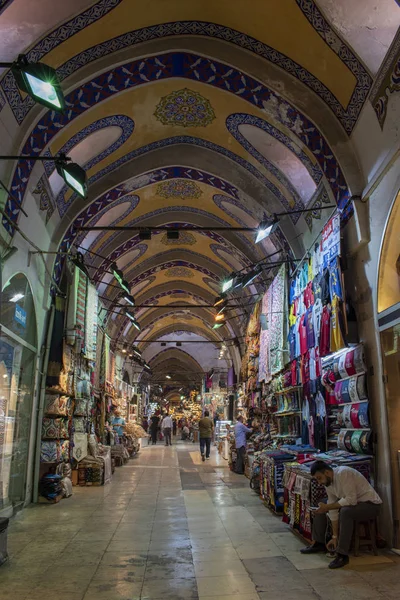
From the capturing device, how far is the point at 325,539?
4320mm

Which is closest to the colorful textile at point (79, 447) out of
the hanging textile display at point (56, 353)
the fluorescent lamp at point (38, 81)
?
the hanging textile display at point (56, 353)

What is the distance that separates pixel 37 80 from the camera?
12.0 feet

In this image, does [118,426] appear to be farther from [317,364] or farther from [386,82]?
[386,82]

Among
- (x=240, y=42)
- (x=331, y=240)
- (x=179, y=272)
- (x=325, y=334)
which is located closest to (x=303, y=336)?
(x=325, y=334)

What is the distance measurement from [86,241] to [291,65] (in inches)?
215

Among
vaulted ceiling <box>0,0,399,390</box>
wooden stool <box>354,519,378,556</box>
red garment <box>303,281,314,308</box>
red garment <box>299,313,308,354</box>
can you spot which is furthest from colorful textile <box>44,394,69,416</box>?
wooden stool <box>354,519,378,556</box>

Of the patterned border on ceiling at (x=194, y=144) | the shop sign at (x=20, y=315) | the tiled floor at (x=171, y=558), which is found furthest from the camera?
the patterned border on ceiling at (x=194, y=144)

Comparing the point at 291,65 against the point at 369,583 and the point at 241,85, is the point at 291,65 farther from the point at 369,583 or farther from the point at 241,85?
the point at 369,583

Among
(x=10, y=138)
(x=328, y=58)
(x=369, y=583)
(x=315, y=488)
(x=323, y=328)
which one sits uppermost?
(x=328, y=58)

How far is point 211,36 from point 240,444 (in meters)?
8.12

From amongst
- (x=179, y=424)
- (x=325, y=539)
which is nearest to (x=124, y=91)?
(x=325, y=539)

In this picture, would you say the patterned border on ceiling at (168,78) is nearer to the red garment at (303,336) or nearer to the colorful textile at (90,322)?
the red garment at (303,336)

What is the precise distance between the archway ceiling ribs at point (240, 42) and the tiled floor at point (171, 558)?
15.0 feet

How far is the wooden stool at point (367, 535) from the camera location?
13.7 ft
